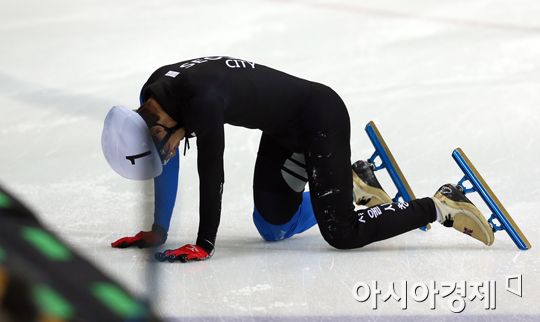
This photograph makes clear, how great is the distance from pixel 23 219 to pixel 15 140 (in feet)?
12.1

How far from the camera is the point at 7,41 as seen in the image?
582 cm

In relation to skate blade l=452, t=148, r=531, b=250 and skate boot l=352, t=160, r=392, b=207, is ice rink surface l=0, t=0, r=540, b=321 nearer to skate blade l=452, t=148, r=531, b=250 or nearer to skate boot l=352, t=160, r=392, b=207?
Answer: skate blade l=452, t=148, r=531, b=250

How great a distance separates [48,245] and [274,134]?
1963 mm

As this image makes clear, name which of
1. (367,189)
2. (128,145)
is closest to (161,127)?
(128,145)

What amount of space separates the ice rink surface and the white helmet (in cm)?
33

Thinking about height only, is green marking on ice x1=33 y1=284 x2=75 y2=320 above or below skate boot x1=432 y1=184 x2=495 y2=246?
above

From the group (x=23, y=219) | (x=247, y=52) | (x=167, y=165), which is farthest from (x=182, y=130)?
(x=247, y=52)

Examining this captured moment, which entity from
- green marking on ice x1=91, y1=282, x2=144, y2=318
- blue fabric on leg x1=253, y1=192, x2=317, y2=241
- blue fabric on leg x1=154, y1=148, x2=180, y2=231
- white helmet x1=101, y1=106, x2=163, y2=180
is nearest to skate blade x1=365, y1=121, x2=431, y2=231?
blue fabric on leg x1=253, y1=192, x2=317, y2=241

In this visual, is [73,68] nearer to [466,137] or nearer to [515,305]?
[466,137]

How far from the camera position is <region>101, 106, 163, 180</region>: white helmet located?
5.88 ft

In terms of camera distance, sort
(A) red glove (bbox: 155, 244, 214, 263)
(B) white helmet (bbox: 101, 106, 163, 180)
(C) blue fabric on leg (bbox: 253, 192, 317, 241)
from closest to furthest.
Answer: (B) white helmet (bbox: 101, 106, 163, 180)
(A) red glove (bbox: 155, 244, 214, 263)
(C) blue fabric on leg (bbox: 253, 192, 317, 241)

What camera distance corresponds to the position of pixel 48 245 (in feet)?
1.05

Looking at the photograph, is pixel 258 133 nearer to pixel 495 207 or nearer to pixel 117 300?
pixel 495 207

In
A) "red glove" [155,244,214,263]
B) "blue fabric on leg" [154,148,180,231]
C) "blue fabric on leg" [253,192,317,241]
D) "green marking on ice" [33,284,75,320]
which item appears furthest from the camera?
"blue fabric on leg" [253,192,317,241]
